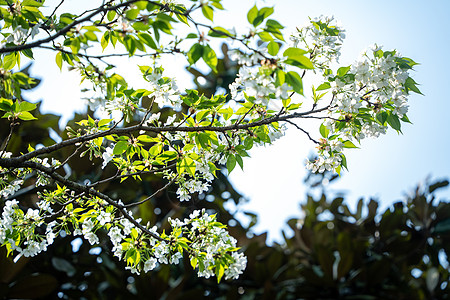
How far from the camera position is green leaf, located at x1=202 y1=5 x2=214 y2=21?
43.9 inches

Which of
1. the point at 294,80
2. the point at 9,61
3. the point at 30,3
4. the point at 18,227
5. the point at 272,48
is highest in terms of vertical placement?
the point at 30,3

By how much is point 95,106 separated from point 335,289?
7.94 feet

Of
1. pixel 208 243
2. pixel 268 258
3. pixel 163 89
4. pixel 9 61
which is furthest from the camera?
pixel 268 258

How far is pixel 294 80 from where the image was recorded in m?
1.16

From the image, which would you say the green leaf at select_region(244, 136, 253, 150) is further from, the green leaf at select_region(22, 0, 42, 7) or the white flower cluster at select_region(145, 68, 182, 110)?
the green leaf at select_region(22, 0, 42, 7)

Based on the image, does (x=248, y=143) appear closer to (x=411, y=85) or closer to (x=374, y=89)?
(x=374, y=89)

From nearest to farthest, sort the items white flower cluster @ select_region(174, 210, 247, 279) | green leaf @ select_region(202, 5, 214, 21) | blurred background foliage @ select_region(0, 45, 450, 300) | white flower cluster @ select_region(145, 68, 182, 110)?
green leaf @ select_region(202, 5, 214, 21), white flower cluster @ select_region(145, 68, 182, 110), white flower cluster @ select_region(174, 210, 247, 279), blurred background foliage @ select_region(0, 45, 450, 300)

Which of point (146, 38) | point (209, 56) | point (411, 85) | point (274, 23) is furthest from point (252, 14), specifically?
point (411, 85)

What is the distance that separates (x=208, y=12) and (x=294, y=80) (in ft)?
1.02

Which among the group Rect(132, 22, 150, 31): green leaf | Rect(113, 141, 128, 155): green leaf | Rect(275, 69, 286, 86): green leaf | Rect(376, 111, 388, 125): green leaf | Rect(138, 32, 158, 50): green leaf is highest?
Rect(132, 22, 150, 31): green leaf

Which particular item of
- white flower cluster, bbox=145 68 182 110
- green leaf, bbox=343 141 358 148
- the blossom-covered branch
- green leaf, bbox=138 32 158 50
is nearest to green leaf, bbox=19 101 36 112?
the blossom-covered branch

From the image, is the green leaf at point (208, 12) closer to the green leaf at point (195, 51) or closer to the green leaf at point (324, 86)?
the green leaf at point (195, 51)

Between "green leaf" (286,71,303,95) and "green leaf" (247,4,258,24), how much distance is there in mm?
185

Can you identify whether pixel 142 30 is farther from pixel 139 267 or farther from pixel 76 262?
pixel 76 262
